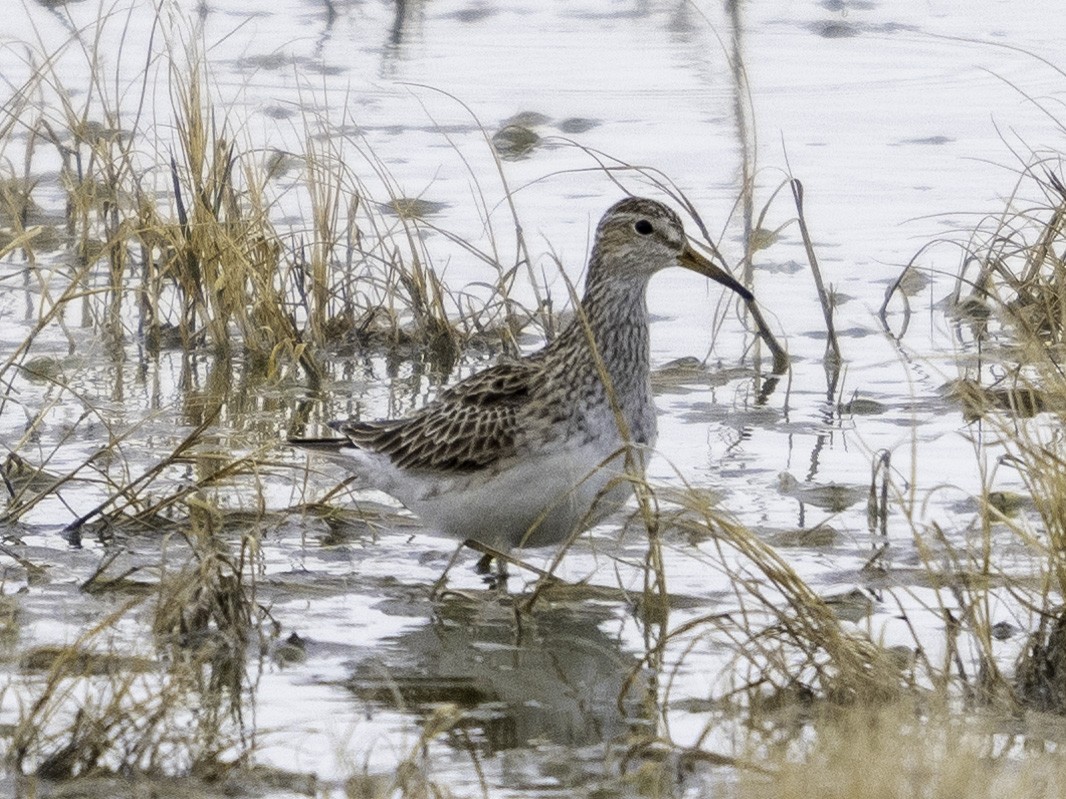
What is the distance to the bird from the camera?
6988 millimetres

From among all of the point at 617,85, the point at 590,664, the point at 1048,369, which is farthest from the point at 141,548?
the point at 617,85

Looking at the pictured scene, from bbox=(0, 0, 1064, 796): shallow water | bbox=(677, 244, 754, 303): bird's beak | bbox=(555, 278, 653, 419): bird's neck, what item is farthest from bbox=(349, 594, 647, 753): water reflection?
bbox=(677, 244, 754, 303): bird's beak

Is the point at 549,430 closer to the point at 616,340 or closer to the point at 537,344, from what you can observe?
the point at 616,340

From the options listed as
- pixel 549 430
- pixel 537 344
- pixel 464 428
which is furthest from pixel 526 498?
pixel 537 344

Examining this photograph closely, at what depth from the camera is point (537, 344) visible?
33.1ft

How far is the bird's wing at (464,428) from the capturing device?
716 cm

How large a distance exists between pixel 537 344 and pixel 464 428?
286 centimetres

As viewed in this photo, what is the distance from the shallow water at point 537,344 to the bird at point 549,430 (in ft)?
0.79

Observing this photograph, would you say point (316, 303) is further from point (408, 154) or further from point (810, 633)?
point (810, 633)

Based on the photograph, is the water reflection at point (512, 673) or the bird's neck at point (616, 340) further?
the bird's neck at point (616, 340)

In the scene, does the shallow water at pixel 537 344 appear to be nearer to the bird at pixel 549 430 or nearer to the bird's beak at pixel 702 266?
the bird at pixel 549 430

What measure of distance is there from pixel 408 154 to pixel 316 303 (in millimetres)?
3067

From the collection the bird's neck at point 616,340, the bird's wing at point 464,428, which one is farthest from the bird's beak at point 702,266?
the bird's wing at point 464,428

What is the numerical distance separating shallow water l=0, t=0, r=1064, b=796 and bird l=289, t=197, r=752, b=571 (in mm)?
239
